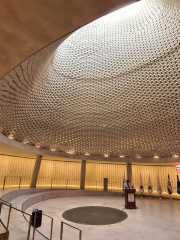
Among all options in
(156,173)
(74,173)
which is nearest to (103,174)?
(74,173)

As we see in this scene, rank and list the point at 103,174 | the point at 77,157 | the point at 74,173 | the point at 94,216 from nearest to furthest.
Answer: the point at 94,216, the point at 77,157, the point at 74,173, the point at 103,174

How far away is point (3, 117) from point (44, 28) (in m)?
14.0

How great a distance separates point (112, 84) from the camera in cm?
1666

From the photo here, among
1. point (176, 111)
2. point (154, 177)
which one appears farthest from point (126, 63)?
point (154, 177)

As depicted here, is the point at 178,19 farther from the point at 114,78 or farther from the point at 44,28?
the point at 44,28

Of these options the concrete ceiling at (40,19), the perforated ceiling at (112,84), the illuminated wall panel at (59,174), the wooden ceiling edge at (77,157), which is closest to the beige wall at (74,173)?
the illuminated wall panel at (59,174)

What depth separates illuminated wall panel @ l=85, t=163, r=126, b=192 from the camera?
30455 mm

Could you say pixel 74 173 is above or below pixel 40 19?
below

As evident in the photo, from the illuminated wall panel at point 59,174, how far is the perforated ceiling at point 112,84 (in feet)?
33.3

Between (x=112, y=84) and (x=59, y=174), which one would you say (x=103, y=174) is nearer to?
(x=59, y=174)

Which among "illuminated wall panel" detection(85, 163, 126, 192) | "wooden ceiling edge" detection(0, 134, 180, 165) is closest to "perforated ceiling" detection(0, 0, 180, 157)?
"wooden ceiling edge" detection(0, 134, 180, 165)

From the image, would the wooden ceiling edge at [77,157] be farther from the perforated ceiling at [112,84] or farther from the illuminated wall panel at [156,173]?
the illuminated wall panel at [156,173]

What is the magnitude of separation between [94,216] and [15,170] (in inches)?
700

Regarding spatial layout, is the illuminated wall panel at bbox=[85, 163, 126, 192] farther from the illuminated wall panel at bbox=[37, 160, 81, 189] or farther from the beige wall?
the illuminated wall panel at bbox=[37, 160, 81, 189]
